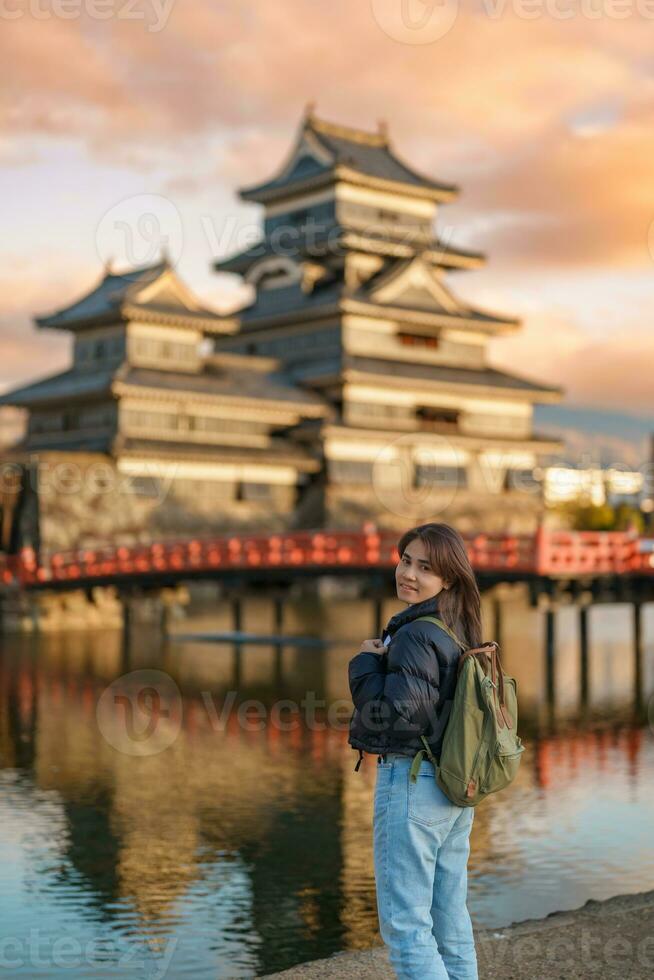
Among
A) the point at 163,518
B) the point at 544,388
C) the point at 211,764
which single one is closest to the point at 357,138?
the point at 544,388

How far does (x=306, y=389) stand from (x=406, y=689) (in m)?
46.1

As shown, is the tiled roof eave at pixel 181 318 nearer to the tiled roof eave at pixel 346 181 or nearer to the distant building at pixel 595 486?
the tiled roof eave at pixel 346 181

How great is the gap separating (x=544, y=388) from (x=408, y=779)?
164ft

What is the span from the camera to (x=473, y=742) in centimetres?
514

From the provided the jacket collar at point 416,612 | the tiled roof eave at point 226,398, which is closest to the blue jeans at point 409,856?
the jacket collar at point 416,612

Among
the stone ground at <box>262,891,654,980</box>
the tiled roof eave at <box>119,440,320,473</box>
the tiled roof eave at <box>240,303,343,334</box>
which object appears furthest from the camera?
the tiled roof eave at <box>240,303,343,334</box>

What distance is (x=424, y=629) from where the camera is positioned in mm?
5172

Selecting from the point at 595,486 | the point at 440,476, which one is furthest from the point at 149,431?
the point at 595,486

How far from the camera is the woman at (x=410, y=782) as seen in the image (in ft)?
16.8

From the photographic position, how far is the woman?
511 centimetres

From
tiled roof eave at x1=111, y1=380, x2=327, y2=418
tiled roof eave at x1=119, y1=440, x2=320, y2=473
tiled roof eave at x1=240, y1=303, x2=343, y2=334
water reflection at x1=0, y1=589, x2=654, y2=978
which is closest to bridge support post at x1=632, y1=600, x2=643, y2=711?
water reflection at x1=0, y1=589, x2=654, y2=978

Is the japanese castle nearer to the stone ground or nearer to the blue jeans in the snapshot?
the stone ground

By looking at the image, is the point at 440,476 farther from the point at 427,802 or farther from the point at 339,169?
the point at 427,802

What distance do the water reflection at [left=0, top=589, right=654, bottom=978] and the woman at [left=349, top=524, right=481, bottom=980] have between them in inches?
149
